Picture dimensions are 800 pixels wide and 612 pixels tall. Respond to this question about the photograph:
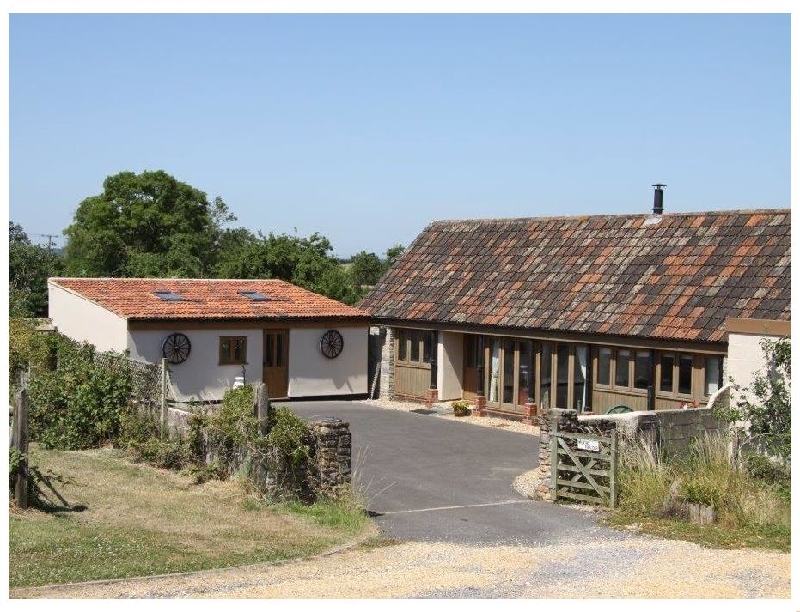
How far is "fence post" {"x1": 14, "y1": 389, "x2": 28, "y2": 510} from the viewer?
15703 mm

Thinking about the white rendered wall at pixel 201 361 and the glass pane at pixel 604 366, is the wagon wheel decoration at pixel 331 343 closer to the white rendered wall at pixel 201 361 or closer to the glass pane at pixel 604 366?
the white rendered wall at pixel 201 361

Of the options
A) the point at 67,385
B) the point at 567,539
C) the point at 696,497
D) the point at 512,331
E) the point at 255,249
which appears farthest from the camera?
the point at 255,249

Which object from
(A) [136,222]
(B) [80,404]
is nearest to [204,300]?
(B) [80,404]

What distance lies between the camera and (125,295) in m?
30.0

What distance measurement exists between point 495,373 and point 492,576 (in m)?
16.3

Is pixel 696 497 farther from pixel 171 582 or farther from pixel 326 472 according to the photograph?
pixel 171 582

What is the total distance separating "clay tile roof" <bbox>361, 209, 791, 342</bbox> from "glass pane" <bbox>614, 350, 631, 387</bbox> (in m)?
0.60

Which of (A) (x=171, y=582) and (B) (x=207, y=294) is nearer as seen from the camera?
(A) (x=171, y=582)

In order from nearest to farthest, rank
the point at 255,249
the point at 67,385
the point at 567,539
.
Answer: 1. the point at 567,539
2. the point at 67,385
3. the point at 255,249

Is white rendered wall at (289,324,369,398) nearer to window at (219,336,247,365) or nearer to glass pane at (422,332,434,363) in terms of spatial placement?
window at (219,336,247,365)

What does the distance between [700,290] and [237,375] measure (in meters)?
11.6

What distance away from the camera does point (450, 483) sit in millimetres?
19844

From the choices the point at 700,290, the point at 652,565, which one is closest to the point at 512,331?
the point at 700,290

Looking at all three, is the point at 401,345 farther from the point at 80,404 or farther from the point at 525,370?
the point at 80,404
